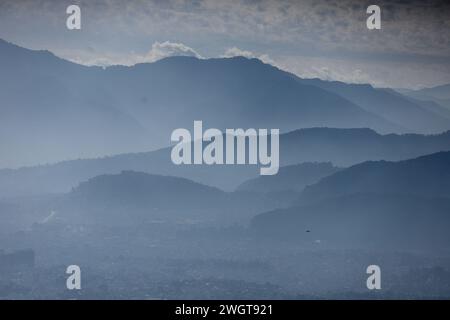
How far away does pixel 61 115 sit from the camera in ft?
33.4

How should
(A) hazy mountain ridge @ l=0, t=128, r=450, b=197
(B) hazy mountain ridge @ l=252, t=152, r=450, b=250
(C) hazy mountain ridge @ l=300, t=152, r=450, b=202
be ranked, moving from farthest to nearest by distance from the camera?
(C) hazy mountain ridge @ l=300, t=152, r=450, b=202
(B) hazy mountain ridge @ l=252, t=152, r=450, b=250
(A) hazy mountain ridge @ l=0, t=128, r=450, b=197

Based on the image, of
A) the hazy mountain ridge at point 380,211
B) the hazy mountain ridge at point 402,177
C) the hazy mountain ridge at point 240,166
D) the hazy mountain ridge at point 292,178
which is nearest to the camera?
the hazy mountain ridge at point 240,166

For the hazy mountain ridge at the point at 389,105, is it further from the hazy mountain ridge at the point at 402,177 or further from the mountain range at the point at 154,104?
the hazy mountain ridge at the point at 402,177

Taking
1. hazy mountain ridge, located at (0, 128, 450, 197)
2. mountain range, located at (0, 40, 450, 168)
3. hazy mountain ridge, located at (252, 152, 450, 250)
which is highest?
mountain range, located at (0, 40, 450, 168)

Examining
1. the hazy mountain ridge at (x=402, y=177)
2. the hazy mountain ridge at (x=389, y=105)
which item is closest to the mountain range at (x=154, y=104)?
the hazy mountain ridge at (x=389, y=105)

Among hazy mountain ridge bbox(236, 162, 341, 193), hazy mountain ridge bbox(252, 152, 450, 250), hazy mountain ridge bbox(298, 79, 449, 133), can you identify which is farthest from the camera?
hazy mountain ridge bbox(298, 79, 449, 133)

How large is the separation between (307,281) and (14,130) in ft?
16.3

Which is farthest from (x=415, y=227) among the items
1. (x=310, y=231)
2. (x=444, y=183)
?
(x=310, y=231)

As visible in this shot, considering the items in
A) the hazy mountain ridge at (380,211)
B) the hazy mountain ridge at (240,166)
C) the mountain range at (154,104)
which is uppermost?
the mountain range at (154,104)

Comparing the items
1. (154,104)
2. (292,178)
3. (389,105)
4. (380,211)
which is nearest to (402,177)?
(380,211)

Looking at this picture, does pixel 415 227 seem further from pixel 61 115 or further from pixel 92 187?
pixel 61 115

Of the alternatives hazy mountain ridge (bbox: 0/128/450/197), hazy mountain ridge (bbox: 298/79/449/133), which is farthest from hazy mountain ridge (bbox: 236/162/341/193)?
hazy mountain ridge (bbox: 298/79/449/133)

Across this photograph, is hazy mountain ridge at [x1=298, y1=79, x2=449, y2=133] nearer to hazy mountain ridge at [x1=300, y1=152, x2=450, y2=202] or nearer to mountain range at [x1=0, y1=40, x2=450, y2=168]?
mountain range at [x1=0, y1=40, x2=450, y2=168]

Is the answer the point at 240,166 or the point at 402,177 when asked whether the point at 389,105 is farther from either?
the point at 240,166
